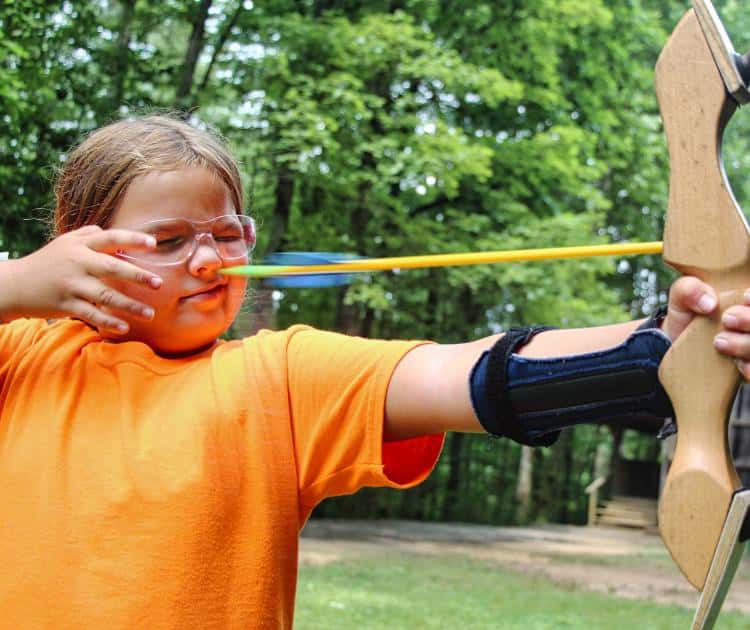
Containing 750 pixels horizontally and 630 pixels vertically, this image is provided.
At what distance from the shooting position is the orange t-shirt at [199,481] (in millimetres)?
1295

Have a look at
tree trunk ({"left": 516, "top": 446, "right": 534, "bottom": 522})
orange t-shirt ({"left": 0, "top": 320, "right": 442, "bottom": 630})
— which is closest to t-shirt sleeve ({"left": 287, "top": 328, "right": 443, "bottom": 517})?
orange t-shirt ({"left": 0, "top": 320, "right": 442, "bottom": 630})

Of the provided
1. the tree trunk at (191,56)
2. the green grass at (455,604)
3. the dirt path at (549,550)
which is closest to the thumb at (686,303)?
the green grass at (455,604)

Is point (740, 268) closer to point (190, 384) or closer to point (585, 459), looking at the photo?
point (190, 384)

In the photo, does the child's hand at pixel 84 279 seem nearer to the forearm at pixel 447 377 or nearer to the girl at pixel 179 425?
the girl at pixel 179 425

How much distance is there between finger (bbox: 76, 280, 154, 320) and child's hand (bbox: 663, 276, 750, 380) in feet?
2.08

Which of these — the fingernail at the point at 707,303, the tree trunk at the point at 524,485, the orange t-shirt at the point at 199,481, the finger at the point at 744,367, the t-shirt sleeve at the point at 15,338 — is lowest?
the tree trunk at the point at 524,485

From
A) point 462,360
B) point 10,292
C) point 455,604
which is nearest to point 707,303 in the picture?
point 462,360

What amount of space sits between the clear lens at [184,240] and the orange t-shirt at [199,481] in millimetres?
136

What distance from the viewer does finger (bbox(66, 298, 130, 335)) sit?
1.35 m

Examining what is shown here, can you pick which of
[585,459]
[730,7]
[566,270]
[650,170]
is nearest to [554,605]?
[566,270]

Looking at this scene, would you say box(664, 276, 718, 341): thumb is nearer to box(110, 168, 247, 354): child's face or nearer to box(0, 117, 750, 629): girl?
box(0, 117, 750, 629): girl

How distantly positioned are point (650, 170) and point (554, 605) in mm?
6598

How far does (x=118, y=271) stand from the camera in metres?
1.33

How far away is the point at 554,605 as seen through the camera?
775 centimetres
